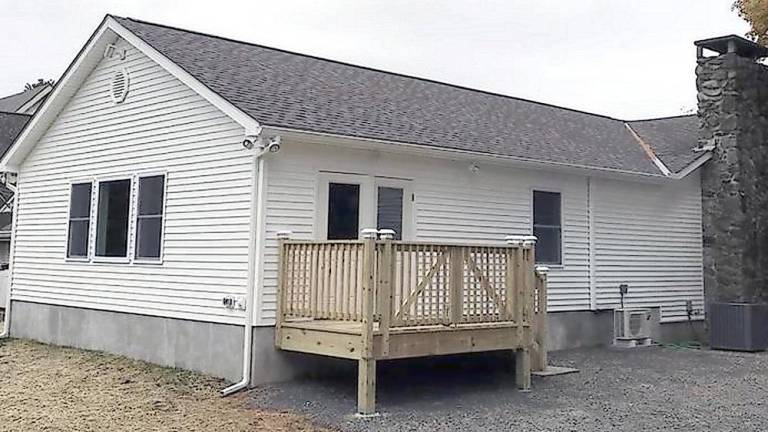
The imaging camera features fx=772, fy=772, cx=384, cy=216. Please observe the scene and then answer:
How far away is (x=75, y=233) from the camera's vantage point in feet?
38.8

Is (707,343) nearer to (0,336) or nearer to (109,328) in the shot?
(109,328)

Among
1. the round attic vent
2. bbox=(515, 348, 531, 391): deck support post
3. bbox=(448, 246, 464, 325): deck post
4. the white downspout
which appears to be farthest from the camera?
the round attic vent

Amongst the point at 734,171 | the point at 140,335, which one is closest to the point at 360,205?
the point at 140,335

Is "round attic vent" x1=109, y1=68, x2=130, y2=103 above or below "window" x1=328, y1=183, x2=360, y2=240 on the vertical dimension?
above

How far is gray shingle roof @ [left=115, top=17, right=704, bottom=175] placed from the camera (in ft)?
32.1

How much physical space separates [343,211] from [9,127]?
52.2ft

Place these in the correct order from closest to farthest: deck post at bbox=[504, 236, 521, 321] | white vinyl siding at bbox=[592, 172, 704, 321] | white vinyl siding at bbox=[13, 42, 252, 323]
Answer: deck post at bbox=[504, 236, 521, 321]
white vinyl siding at bbox=[13, 42, 252, 323]
white vinyl siding at bbox=[592, 172, 704, 321]

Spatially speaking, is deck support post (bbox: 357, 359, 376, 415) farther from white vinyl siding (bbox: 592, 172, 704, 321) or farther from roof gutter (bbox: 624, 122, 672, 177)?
roof gutter (bbox: 624, 122, 672, 177)

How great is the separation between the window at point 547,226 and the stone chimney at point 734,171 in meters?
3.84

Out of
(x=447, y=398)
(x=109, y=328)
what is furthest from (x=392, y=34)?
(x=447, y=398)

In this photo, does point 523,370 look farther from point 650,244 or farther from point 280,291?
point 650,244

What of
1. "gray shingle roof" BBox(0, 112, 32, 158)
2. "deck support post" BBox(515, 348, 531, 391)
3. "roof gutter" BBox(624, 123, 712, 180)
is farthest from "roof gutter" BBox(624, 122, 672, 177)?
"gray shingle roof" BBox(0, 112, 32, 158)

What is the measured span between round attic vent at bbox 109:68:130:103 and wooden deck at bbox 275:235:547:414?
13.7 ft

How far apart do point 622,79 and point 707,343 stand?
72.1ft
